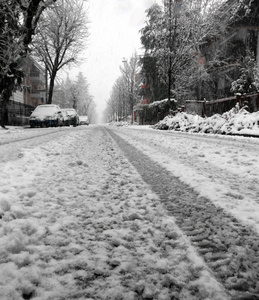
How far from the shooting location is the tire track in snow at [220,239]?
1.94ft

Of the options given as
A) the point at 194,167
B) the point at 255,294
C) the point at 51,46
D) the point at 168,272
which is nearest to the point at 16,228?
the point at 168,272

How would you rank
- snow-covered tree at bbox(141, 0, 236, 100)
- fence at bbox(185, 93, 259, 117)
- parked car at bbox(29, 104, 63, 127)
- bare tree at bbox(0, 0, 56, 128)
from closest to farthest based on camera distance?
fence at bbox(185, 93, 259, 117)
bare tree at bbox(0, 0, 56, 128)
parked car at bbox(29, 104, 63, 127)
snow-covered tree at bbox(141, 0, 236, 100)

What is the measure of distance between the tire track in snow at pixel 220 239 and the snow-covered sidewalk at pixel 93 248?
0.13ft

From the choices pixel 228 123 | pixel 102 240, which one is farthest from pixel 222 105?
pixel 102 240

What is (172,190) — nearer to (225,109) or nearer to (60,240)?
(60,240)

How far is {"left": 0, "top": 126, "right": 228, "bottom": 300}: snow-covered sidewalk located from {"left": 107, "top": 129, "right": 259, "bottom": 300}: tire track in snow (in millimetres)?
39

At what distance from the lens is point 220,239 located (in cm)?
80

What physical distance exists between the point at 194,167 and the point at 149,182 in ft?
2.30

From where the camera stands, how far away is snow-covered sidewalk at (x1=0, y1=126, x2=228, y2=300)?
56 centimetres

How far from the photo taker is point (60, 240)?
79 centimetres

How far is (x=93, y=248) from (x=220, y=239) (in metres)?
0.42

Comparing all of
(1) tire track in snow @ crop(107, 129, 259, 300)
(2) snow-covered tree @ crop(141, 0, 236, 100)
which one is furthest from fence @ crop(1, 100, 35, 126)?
(1) tire track in snow @ crop(107, 129, 259, 300)

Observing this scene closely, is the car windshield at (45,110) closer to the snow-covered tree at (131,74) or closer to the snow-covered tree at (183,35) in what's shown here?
the snow-covered tree at (183,35)

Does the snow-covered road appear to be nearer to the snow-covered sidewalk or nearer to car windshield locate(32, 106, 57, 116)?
the snow-covered sidewalk
